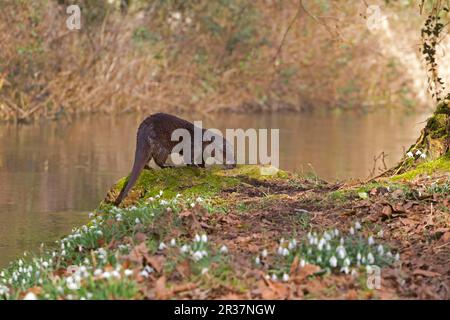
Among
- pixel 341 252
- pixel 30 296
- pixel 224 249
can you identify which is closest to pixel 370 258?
pixel 341 252

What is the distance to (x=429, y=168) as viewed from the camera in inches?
325

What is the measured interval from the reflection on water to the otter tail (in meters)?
0.91

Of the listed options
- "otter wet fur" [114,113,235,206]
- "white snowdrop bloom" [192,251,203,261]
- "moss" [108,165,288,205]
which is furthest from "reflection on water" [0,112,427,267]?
"white snowdrop bloom" [192,251,203,261]

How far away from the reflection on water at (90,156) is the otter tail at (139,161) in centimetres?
91

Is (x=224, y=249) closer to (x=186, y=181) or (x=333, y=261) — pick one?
(x=333, y=261)

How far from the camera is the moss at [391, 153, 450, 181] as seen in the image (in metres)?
8.14

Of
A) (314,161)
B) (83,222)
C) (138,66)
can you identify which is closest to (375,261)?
(83,222)

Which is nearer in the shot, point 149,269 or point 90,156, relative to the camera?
point 149,269

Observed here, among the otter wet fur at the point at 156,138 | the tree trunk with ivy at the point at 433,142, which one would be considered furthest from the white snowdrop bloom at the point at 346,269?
the otter wet fur at the point at 156,138

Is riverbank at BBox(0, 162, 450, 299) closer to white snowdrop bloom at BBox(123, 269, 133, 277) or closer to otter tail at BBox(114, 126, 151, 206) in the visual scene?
white snowdrop bloom at BBox(123, 269, 133, 277)

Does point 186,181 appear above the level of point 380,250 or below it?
above

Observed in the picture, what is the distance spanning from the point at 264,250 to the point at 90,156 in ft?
40.0
